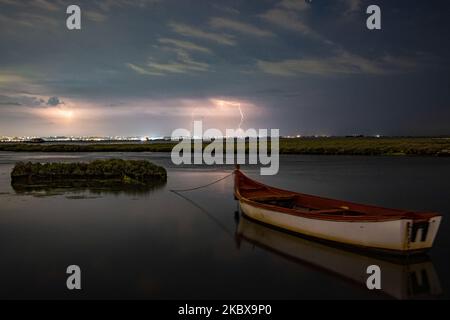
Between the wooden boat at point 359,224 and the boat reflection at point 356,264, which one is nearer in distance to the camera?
the boat reflection at point 356,264

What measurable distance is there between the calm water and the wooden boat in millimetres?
415

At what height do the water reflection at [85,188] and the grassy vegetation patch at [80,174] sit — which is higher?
the grassy vegetation patch at [80,174]

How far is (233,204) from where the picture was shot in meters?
19.7

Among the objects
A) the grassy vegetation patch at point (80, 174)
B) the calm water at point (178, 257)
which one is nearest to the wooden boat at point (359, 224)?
the calm water at point (178, 257)

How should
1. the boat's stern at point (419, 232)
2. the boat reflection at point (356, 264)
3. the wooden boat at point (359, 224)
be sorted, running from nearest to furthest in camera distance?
the boat reflection at point (356, 264)
the boat's stern at point (419, 232)
the wooden boat at point (359, 224)

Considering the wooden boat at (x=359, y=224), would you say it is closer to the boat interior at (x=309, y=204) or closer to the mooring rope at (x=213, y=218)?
the boat interior at (x=309, y=204)

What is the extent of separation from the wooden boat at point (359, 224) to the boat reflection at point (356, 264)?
29 centimetres

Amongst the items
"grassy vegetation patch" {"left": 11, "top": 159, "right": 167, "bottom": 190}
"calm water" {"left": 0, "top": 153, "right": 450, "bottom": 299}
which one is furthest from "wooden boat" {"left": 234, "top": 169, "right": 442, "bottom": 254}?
"grassy vegetation patch" {"left": 11, "top": 159, "right": 167, "bottom": 190}

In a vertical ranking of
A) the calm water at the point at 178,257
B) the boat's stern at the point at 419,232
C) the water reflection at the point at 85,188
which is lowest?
the calm water at the point at 178,257

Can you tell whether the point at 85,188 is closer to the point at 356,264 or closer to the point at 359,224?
the point at 359,224

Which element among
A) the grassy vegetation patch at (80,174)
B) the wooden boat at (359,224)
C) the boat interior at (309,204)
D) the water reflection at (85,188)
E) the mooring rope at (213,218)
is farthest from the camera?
the grassy vegetation patch at (80,174)

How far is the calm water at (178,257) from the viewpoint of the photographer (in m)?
8.61

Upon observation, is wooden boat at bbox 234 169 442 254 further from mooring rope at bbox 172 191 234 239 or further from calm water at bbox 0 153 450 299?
mooring rope at bbox 172 191 234 239
